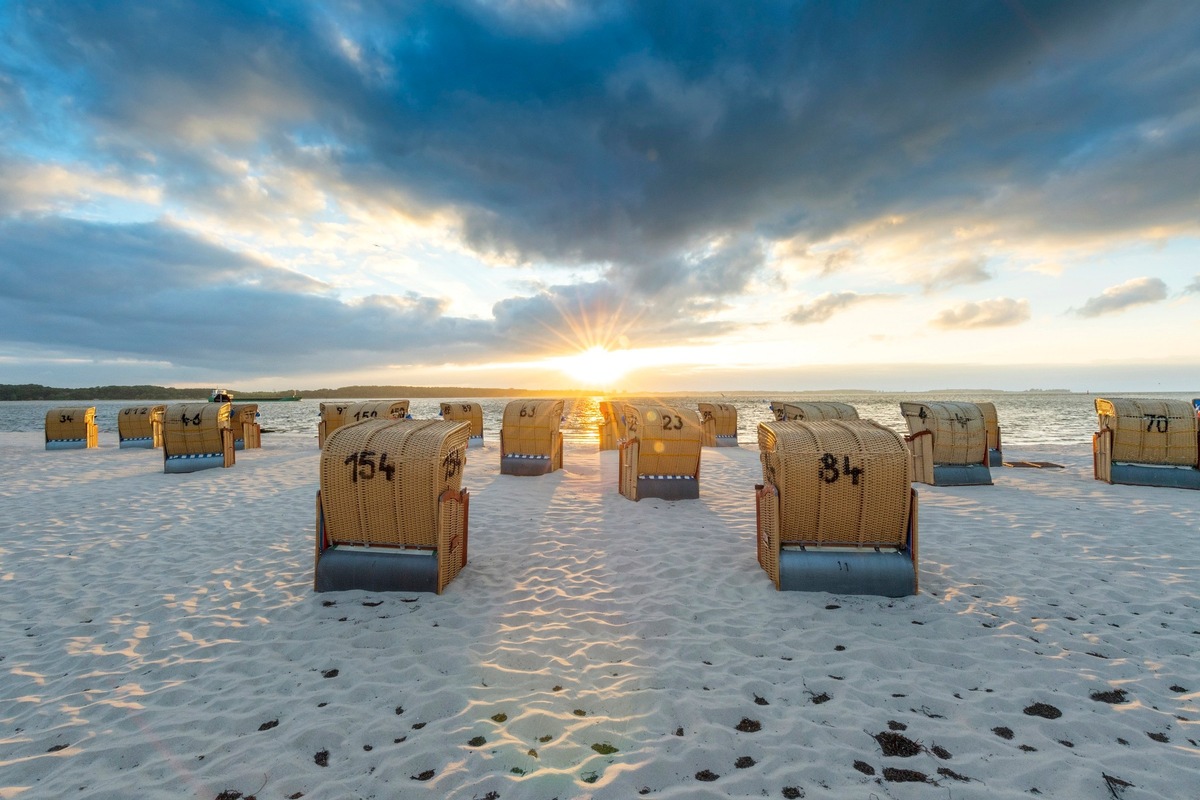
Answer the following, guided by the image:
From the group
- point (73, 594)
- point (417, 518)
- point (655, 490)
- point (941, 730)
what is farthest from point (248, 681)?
point (655, 490)

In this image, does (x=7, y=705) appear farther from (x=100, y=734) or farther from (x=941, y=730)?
(x=941, y=730)

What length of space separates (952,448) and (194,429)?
24.5m

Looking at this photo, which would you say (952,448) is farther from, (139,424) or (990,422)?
(139,424)

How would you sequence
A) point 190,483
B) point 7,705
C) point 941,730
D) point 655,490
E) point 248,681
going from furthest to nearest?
point 190,483, point 655,490, point 248,681, point 7,705, point 941,730

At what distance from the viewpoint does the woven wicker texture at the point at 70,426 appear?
24.2 meters

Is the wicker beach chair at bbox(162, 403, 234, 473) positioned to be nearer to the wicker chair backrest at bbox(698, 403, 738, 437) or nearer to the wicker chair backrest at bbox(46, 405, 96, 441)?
the wicker chair backrest at bbox(46, 405, 96, 441)

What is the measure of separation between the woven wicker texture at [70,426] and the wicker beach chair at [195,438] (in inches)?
480

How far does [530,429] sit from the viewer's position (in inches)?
654

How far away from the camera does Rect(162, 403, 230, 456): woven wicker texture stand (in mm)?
16812

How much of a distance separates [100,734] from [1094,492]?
64.0 ft

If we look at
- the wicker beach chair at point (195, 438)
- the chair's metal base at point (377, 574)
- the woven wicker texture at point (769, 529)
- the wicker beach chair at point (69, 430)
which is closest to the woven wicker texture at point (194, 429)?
the wicker beach chair at point (195, 438)

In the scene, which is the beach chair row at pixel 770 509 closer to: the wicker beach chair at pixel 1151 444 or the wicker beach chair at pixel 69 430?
the wicker beach chair at pixel 1151 444

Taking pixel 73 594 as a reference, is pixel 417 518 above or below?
above

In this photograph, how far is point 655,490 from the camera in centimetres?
1248
